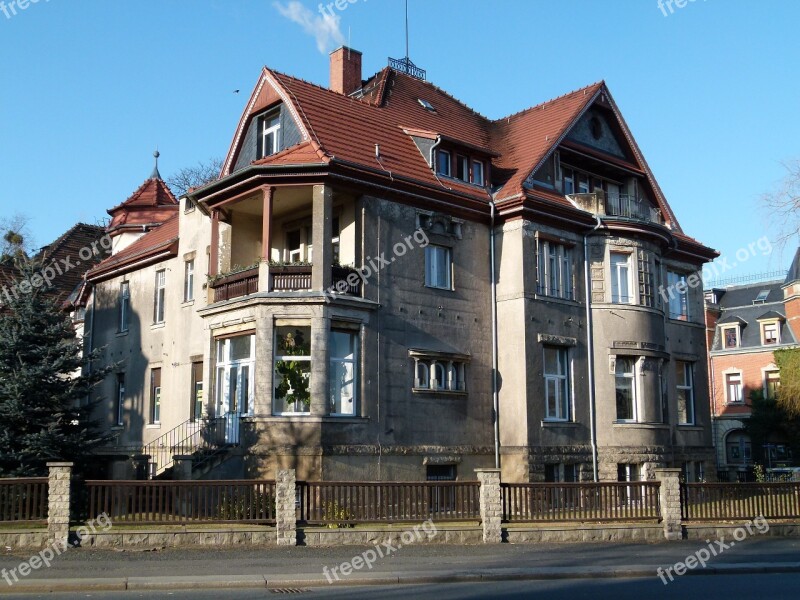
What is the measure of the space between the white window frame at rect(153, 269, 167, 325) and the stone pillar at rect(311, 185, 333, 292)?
10.2 metres

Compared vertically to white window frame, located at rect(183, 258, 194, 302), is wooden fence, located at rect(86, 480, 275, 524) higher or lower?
lower

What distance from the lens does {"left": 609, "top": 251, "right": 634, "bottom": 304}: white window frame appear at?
27938mm

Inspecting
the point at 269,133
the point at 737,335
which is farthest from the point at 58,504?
the point at 737,335

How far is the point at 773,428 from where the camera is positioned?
4800 cm

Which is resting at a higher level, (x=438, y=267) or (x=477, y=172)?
(x=477, y=172)

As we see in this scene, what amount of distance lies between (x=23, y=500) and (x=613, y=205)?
19.6 meters

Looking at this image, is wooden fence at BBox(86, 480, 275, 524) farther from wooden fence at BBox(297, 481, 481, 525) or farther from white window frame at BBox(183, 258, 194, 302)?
white window frame at BBox(183, 258, 194, 302)

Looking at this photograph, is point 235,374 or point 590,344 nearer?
point 235,374

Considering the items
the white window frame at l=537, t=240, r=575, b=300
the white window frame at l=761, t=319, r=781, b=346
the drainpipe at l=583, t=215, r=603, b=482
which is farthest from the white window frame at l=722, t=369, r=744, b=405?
the white window frame at l=537, t=240, r=575, b=300

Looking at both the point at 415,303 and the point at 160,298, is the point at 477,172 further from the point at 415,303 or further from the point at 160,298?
the point at 160,298

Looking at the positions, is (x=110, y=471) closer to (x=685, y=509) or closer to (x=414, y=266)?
(x=414, y=266)

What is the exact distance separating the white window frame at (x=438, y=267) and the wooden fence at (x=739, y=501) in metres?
9.00

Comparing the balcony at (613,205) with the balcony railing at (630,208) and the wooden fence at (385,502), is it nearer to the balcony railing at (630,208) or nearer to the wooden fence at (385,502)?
the balcony railing at (630,208)

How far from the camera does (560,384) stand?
2667 cm
